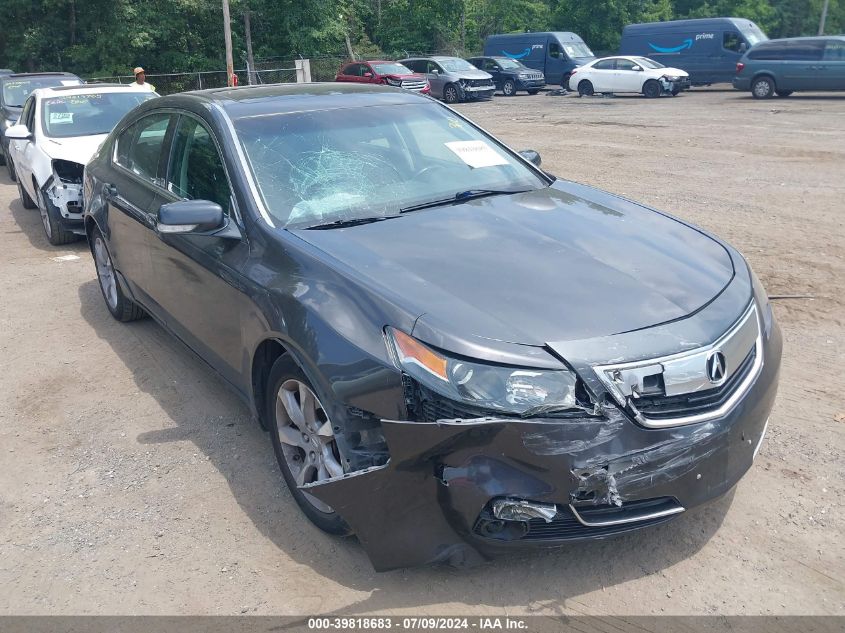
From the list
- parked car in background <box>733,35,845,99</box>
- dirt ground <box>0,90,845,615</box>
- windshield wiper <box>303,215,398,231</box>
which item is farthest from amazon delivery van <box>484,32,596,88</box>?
windshield wiper <box>303,215,398,231</box>

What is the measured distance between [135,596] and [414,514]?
3.84 ft

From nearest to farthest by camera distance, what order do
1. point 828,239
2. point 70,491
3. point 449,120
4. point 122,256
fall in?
point 70,491 < point 449,120 < point 122,256 < point 828,239

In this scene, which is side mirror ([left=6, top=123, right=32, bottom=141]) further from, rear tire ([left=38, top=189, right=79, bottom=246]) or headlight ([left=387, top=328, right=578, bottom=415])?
headlight ([left=387, top=328, right=578, bottom=415])

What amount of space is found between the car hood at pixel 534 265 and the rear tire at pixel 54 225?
5753 millimetres

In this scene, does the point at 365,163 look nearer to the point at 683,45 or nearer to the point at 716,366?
the point at 716,366

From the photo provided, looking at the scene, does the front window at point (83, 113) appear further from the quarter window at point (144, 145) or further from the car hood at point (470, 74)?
the car hood at point (470, 74)

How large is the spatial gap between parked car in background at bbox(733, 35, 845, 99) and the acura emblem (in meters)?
23.5

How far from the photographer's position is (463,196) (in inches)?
164

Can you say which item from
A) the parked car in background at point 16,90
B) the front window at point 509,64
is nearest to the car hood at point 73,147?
the parked car in background at point 16,90

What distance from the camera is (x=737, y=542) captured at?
3.23 meters

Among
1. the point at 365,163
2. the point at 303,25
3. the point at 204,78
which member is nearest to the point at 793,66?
the point at 303,25

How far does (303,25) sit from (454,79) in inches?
492

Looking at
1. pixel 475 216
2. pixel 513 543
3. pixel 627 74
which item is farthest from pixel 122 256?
pixel 627 74

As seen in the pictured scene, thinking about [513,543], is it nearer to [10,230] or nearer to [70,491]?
[70,491]
